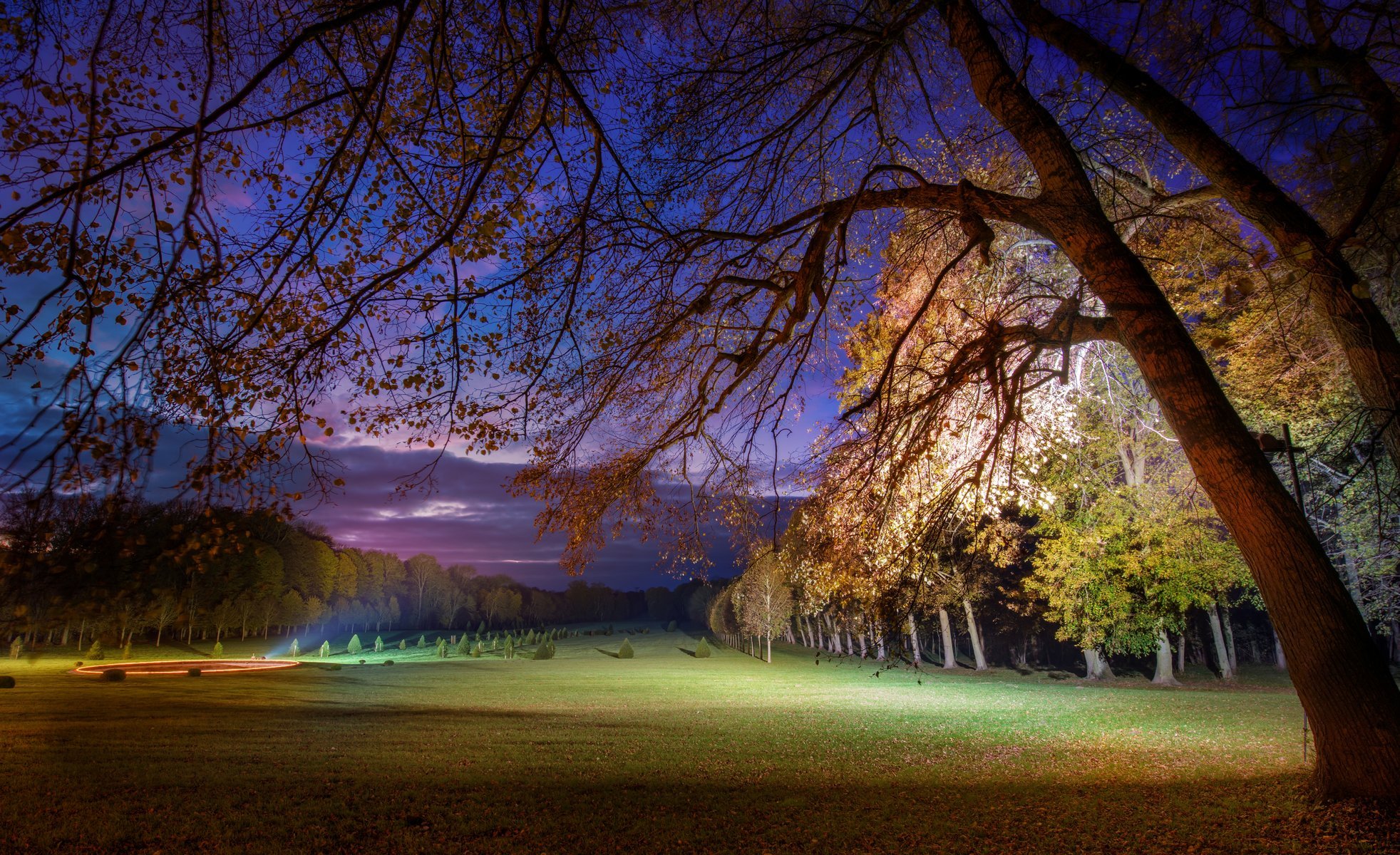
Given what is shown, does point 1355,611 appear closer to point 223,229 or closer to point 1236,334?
point 1236,334

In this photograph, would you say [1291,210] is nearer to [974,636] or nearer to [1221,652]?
[1221,652]

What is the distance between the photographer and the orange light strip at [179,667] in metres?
29.7

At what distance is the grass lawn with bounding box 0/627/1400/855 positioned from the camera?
6.62m

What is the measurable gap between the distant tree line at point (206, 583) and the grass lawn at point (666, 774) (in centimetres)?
231

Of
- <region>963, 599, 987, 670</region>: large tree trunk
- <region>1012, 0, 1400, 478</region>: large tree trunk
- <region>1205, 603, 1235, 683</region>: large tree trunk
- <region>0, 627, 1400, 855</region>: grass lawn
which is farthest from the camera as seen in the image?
<region>963, 599, 987, 670</region>: large tree trunk

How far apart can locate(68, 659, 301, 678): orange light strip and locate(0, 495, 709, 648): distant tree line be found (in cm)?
190

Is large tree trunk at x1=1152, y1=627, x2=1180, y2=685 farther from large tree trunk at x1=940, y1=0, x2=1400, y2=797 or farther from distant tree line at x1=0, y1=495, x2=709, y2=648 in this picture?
distant tree line at x1=0, y1=495, x2=709, y2=648

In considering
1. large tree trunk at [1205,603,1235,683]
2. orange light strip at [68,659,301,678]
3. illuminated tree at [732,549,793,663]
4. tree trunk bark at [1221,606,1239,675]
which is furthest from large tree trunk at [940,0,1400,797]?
orange light strip at [68,659,301,678]

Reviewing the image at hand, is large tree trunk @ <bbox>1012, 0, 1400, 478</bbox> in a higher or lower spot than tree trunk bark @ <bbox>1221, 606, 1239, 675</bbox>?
higher

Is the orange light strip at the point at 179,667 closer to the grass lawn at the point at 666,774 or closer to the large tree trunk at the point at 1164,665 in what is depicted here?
the grass lawn at the point at 666,774

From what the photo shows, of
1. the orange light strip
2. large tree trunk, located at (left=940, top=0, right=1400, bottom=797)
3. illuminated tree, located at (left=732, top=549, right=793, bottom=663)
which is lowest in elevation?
the orange light strip

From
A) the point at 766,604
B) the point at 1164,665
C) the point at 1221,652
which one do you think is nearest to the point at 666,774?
the point at 1164,665

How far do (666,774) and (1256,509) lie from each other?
931 centimetres

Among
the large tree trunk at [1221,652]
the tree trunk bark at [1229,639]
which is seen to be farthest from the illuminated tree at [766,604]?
the tree trunk bark at [1229,639]
